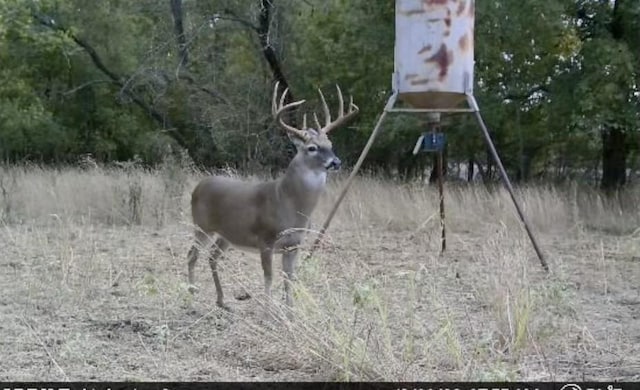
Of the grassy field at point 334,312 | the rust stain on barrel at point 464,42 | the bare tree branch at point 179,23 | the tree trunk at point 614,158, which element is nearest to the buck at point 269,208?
the grassy field at point 334,312

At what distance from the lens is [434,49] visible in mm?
8086

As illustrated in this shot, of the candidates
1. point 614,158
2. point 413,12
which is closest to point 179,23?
point 614,158

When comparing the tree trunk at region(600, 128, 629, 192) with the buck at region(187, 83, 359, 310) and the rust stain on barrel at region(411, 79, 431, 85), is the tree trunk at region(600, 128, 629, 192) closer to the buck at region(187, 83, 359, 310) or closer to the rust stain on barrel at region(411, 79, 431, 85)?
the rust stain on barrel at region(411, 79, 431, 85)

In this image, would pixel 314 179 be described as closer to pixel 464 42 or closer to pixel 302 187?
pixel 302 187

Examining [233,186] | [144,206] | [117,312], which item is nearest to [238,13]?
[144,206]

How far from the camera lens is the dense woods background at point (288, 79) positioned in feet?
51.8

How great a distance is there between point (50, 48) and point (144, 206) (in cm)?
1170

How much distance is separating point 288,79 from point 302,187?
44.8 feet

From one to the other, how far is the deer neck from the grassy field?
0.42 metres

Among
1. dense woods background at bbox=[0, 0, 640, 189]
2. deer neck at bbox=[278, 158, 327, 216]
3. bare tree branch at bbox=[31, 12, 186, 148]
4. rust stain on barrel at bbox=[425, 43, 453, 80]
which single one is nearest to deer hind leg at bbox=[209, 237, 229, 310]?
deer neck at bbox=[278, 158, 327, 216]

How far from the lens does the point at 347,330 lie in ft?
14.5

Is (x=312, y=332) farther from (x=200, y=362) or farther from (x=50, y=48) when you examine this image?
(x=50, y=48)

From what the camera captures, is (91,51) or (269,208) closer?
(269,208)

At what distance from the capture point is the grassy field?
4578 millimetres
